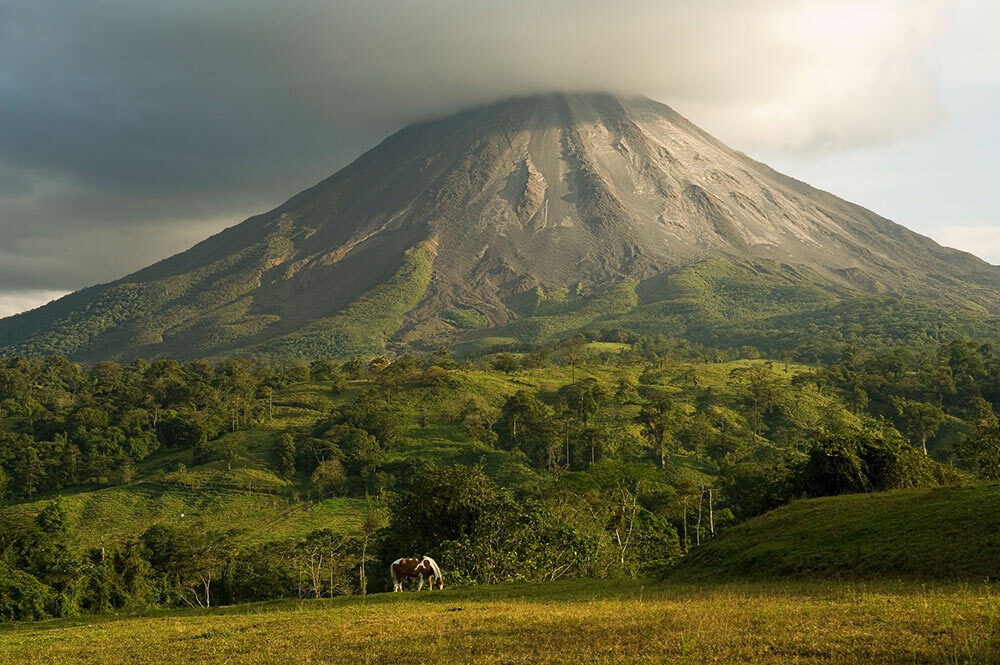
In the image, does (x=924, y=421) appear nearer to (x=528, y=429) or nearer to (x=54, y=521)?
(x=528, y=429)

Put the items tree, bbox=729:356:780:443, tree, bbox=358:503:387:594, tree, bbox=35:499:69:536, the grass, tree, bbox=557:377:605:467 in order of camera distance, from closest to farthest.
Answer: tree, bbox=358:503:387:594, tree, bbox=35:499:69:536, the grass, tree, bbox=557:377:605:467, tree, bbox=729:356:780:443

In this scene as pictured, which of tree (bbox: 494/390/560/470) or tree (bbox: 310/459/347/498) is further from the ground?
tree (bbox: 494/390/560/470)

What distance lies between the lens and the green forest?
37.4 meters

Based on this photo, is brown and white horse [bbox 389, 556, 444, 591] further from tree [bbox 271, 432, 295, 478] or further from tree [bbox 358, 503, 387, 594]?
tree [bbox 271, 432, 295, 478]

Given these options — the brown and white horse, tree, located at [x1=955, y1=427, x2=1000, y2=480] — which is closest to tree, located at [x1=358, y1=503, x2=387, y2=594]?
the brown and white horse

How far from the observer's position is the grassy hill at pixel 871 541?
60.2 ft

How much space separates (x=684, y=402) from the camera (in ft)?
353

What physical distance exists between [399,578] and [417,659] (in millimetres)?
13761

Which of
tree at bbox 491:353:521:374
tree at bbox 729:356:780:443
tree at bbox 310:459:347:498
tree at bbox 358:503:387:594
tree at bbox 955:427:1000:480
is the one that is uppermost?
tree at bbox 491:353:521:374

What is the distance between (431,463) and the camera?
281ft

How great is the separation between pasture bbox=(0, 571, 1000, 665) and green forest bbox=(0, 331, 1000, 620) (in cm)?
1177

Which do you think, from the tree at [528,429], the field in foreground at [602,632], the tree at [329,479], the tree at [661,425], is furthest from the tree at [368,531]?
the field in foreground at [602,632]

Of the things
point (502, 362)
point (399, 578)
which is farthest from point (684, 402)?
point (399, 578)

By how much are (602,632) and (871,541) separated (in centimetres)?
1171
